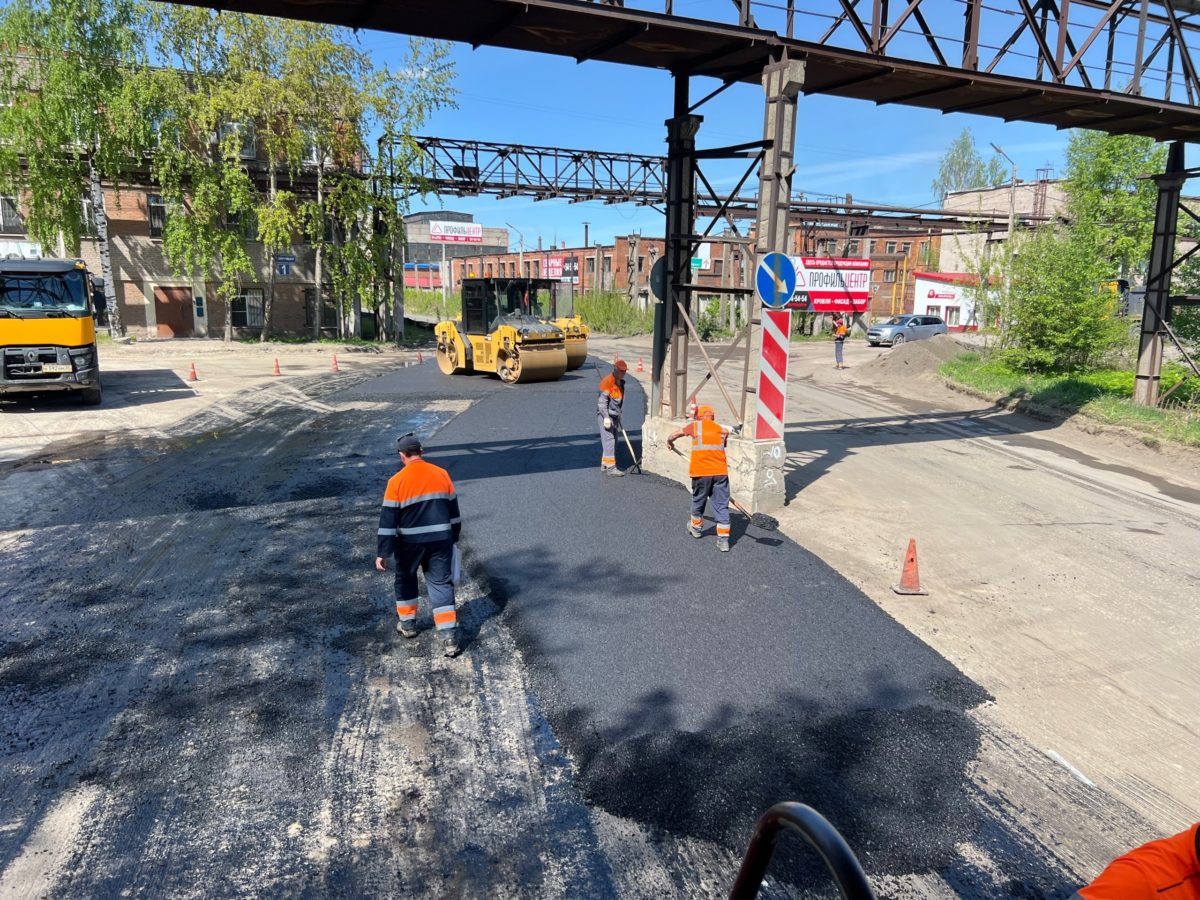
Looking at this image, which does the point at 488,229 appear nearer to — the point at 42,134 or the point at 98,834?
the point at 42,134

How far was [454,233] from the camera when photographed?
67000 mm

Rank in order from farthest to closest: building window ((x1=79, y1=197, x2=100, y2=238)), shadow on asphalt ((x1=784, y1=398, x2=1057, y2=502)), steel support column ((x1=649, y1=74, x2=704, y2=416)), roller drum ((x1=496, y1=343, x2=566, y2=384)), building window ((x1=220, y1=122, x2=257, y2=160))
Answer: building window ((x1=79, y1=197, x2=100, y2=238)) → building window ((x1=220, y1=122, x2=257, y2=160)) → roller drum ((x1=496, y1=343, x2=566, y2=384)) → shadow on asphalt ((x1=784, y1=398, x2=1057, y2=502)) → steel support column ((x1=649, y1=74, x2=704, y2=416))

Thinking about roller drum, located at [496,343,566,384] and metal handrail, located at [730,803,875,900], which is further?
roller drum, located at [496,343,566,384]

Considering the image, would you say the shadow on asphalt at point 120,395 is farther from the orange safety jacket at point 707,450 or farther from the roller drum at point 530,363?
the orange safety jacket at point 707,450

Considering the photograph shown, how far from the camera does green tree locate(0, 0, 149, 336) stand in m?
27.3

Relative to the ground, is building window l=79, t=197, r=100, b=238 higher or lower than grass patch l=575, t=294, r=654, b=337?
higher

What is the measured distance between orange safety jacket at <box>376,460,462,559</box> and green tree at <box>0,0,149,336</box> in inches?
1190

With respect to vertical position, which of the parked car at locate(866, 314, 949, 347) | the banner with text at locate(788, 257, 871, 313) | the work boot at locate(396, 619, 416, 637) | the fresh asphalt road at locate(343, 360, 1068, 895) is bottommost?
the fresh asphalt road at locate(343, 360, 1068, 895)

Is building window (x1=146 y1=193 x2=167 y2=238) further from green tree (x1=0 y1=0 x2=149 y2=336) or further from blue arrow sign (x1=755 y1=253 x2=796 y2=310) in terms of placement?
blue arrow sign (x1=755 y1=253 x2=796 y2=310)

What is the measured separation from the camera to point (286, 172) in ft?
105

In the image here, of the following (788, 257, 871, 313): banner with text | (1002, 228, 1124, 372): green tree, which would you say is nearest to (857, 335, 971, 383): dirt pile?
(1002, 228, 1124, 372): green tree

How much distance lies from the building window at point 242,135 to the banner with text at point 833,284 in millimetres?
24189

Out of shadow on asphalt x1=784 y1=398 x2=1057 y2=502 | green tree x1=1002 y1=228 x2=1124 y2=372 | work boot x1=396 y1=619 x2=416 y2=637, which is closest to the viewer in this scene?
work boot x1=396 y1=619 x2=416 y2=637

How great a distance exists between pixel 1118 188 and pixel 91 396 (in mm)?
34523
